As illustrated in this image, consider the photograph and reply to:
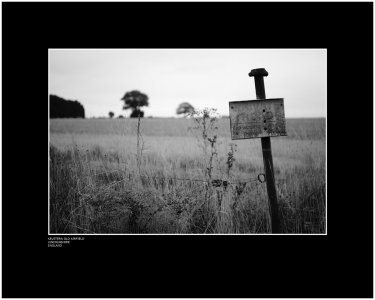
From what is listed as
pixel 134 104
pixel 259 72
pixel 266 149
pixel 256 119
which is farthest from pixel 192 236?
pixel 134 104

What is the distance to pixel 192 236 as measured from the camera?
8.57 ft

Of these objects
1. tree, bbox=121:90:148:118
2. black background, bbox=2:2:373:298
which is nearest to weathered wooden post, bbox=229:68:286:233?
black background, bbox=2:2:373:298

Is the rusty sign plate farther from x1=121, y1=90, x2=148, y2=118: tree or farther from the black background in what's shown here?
x1=121, y1=90, x2=148, y2=118: tree

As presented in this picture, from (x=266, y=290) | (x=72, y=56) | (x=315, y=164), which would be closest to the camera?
(x=266, y=290)

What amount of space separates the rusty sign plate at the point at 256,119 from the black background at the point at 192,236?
2.73 ft

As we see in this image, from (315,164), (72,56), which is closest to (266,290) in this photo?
(315,164)

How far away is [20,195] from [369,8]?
439cm

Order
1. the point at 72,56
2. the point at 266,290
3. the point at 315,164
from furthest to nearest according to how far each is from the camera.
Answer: the point at 315,164, the point at 72,56, the point at 266,290

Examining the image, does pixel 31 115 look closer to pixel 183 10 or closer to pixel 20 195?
pixel 20 195

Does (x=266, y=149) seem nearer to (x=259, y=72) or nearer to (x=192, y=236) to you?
(x=259, y=72)

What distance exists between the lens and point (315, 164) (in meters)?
3.46

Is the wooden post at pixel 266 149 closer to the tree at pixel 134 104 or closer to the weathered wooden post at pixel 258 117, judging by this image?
the weathered wooden post at pixel 258 117

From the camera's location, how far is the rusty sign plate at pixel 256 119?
2197 millimetres

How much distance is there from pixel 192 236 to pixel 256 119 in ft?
4.75
